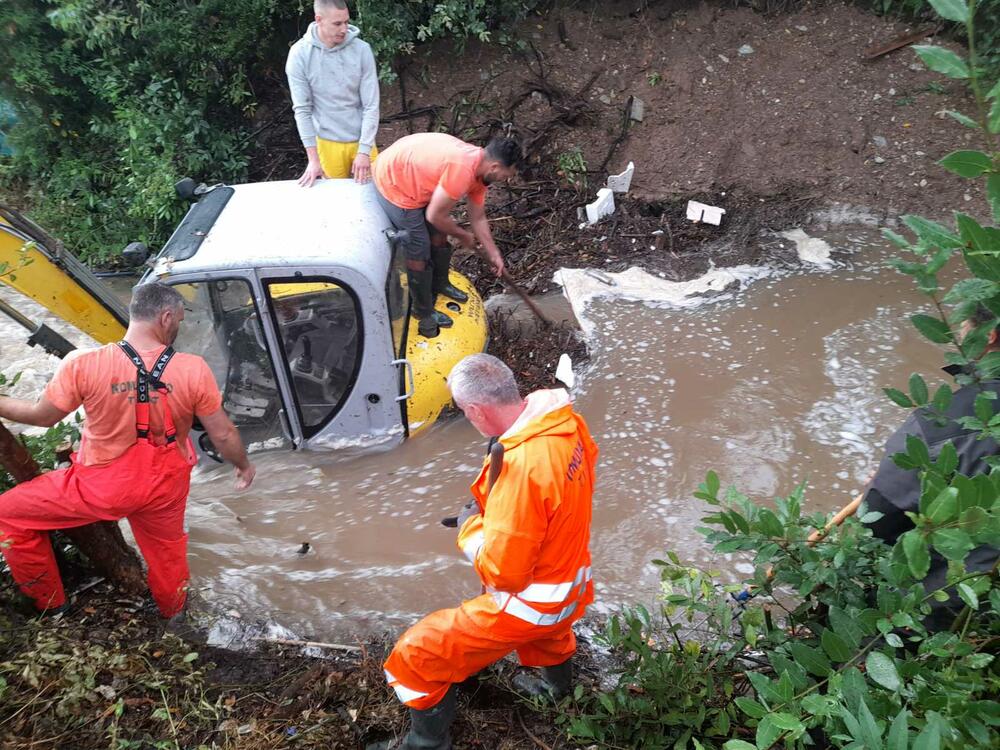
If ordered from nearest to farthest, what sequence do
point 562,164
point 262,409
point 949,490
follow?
point 949,490 < point 262,409 < point 562,164

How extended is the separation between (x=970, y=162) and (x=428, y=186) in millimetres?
3727

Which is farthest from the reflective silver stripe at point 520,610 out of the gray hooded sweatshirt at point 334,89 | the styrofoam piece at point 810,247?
the styrofoam piece at point 810,247

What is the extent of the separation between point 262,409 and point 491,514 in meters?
2.60

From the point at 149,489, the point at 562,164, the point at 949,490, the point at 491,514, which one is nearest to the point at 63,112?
the point at 562,164

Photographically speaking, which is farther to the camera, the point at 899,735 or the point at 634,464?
the point at 634,464

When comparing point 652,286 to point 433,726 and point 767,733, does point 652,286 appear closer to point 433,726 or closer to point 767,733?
point 433,726

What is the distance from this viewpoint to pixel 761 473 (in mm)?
4723

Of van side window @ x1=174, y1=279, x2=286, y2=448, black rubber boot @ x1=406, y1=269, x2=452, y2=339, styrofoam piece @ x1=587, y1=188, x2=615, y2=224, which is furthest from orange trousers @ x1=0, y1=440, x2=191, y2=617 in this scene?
styrofoam piece @ x1=587, y1=188, x2=615, y2=224

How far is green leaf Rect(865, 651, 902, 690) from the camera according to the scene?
149 cm

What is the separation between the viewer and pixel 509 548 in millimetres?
2555

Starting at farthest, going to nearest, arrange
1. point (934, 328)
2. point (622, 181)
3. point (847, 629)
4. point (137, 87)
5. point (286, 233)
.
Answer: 1. point (137, 87)
2. point (622, 181)
3. point (286, 233)
4. point (847, 629)
5. point (934, 328)

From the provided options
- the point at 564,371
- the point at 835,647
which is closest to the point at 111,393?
the point at 564,371

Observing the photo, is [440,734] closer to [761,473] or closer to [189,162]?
[761,473]

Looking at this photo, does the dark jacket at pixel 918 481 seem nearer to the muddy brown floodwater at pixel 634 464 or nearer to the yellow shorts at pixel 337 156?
the muddy brown floodwater at pixel 634 464
